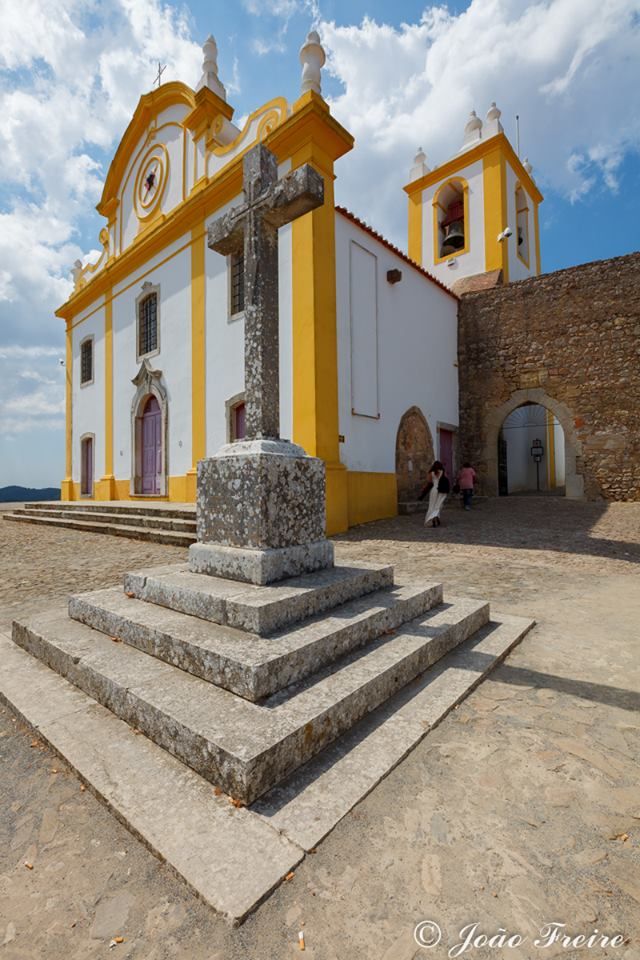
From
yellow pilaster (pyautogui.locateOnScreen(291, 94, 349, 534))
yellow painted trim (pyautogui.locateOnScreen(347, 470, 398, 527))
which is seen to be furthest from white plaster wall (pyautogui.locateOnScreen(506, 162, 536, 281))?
yellow painted trim (pyautogui.locateOnScreen(347, 470, 398, 527))

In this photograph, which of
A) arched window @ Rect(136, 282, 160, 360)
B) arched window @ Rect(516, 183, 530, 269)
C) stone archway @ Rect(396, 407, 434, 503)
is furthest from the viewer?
arched window @ Rect(516, 183, 530, 269)

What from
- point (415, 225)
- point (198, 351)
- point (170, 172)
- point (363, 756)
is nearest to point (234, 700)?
point (363, 756)

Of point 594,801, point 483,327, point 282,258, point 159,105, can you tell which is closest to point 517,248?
point 483,327

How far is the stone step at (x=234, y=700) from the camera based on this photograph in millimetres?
1604

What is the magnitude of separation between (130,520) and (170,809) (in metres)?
7.95

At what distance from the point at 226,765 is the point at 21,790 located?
2.73ft

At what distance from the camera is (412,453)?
1140 centimetres

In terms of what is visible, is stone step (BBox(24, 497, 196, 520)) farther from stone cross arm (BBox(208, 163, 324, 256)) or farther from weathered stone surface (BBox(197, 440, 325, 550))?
stone cross arm (BBox(208, 163, 324, 256))

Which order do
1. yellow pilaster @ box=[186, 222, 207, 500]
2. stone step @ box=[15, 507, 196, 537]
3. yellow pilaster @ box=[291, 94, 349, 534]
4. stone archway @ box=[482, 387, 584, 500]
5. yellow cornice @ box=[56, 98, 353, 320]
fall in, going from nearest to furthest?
stone step @ box=[15, 507, 196, 537] → yellow pilaster @ box=[291, 94, 349, 534] → yellow cornice @ box=[56, 98, 353, 320] → yellow pilaster @ box=[186, 222, 207, 500] → stone archway @ box=[482, 387, 584, 500]

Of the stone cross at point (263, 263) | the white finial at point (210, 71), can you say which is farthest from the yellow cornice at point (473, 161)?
the stone cross at point (263, 263)

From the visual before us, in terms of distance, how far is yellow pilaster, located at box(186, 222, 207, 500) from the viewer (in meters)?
10.7

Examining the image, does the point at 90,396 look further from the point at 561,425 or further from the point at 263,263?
the point at 561,425

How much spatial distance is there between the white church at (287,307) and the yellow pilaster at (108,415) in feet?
0.21

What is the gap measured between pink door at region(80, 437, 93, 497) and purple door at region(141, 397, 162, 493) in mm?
3529
